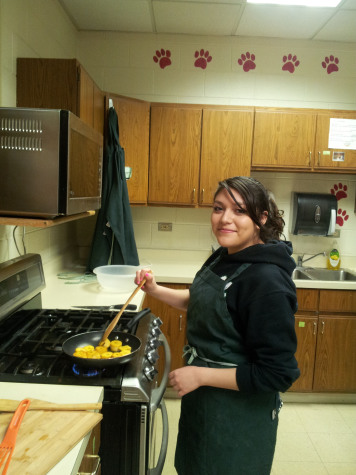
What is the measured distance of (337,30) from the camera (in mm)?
2883

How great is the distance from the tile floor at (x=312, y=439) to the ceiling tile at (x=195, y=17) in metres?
2.70

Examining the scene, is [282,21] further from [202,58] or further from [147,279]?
[147,279]

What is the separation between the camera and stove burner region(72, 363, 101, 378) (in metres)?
1.15

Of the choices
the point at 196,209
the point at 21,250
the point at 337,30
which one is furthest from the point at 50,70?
the point at 337,30

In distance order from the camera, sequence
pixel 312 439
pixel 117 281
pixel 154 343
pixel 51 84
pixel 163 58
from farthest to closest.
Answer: pixel 163 58 → pixel 312 439 → pixel 117 281 → pixel 51 84 → pixel 154 343

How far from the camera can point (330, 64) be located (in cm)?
312

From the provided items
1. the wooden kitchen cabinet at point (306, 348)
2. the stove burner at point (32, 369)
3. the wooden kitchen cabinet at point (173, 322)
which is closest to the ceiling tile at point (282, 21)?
the wooden kitchen cabinet at point (173, 322)

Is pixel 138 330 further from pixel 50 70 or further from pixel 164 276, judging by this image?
pixel 50 70

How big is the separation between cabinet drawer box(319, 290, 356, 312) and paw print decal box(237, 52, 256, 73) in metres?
1.83

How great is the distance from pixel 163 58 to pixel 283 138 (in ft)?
3.78

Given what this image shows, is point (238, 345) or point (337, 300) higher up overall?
point (238, 345)

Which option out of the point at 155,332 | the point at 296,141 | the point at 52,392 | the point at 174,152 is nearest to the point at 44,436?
the point at 52,392

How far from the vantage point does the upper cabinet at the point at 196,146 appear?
2840 mm

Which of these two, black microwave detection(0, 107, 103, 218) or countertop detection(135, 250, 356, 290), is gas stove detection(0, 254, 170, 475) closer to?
black microwave detection(0, 107, 103, 218)
